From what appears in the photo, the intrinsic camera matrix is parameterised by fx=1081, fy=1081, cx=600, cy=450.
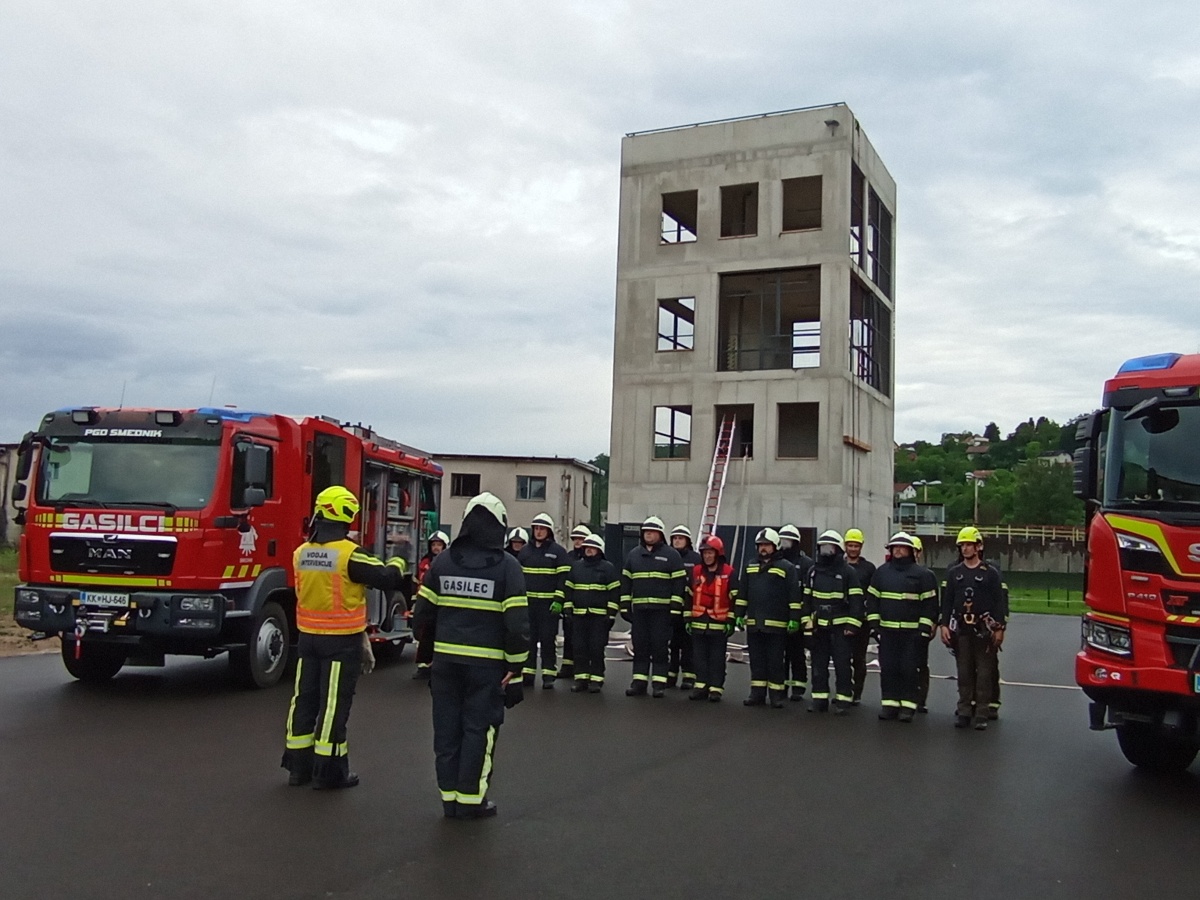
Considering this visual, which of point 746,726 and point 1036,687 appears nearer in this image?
point 746,726

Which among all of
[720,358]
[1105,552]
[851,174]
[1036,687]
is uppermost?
[851,174]

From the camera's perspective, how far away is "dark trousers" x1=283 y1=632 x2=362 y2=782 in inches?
272

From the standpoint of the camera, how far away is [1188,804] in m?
7.24

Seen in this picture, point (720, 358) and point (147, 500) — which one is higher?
point (720, 358)

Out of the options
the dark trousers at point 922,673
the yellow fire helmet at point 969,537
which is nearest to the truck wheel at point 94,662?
the dark trousers at point 922,673

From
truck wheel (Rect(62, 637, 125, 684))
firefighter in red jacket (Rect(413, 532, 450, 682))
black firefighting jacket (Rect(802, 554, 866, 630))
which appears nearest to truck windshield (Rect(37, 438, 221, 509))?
truck wheel (Rect(62, 637, 125, 684))

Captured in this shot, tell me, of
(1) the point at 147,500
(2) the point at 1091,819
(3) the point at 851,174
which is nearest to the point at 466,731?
(2) the point at 1091,819

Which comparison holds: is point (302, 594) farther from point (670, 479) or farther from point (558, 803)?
point (670, 479)

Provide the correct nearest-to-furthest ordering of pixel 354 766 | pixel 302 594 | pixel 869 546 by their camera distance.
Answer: pixel 302 594 → pixel 354 766 → pixel 869 546

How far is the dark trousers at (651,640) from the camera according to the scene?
11.9 metres

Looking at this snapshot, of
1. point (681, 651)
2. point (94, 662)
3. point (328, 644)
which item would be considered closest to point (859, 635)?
point (681, 651)

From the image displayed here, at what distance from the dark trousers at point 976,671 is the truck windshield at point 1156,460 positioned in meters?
2.93

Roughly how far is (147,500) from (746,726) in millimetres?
6230

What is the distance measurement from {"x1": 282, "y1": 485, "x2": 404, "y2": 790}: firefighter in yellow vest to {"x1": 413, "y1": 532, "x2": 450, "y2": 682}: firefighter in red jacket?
1.46 feet
